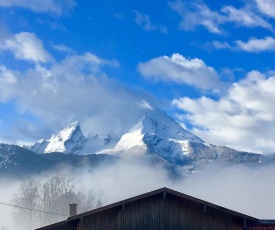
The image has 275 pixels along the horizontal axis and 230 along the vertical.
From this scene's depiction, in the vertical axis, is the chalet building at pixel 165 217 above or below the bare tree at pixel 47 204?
below

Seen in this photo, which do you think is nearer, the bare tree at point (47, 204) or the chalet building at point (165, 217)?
the chalet building at point (165, 217)

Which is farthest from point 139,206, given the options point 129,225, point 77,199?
point 77,199

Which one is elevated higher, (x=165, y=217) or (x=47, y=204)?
(x=47, y=204)

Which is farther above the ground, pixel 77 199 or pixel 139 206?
pixel 77 199

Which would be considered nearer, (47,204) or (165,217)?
(165,217)

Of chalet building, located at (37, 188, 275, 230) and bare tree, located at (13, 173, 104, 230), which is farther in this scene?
bare tree, located at (13, 173, 104, 230)

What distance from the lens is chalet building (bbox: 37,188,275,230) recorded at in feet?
128

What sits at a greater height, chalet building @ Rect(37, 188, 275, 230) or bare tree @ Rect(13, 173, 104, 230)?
bare tree @ Rect(13, 173, 104, 230)

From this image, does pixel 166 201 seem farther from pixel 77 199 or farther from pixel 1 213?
pixel 1 213

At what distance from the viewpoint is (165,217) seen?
39.5m

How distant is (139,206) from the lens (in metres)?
39.6

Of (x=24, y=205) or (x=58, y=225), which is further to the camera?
(x=24, y=205)

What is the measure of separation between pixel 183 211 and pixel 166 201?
1.29 metres

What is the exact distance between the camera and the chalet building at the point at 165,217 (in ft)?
128
